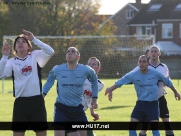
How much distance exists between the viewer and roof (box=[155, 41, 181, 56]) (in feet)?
236

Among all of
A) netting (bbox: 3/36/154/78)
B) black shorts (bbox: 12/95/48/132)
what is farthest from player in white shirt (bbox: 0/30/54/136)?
netting (bbox: 3/36/154/78)

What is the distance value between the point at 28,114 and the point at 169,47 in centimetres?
6614

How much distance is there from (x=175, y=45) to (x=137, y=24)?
6657mm

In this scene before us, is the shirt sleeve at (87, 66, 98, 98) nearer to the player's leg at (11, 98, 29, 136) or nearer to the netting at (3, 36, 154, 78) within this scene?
the player's leg at (11, 98, 29, 136)

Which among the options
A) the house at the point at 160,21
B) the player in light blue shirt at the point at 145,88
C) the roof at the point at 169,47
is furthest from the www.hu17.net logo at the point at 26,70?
the house at the point at 160,21

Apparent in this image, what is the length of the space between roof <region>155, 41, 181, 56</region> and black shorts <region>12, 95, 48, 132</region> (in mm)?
62172

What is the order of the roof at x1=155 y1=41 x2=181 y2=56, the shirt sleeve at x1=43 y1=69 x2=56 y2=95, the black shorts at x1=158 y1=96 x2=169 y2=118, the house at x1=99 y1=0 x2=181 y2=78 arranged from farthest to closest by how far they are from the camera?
the house at x1=99 y1=0 x2=181 y2=78 → the roof at x1=155 y1=41 x2=181 y2=56 → the black shorts at x1=158 y1=96 x2=169 y2=118 → the shirt sleeve at x1=43 y1=69 x2=56 y2=95

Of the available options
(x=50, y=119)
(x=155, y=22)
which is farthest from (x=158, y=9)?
(x=50, y=119)

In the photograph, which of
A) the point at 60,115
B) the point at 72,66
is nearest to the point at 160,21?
the point at 72,66

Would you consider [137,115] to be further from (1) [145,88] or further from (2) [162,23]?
(2) [162,23]

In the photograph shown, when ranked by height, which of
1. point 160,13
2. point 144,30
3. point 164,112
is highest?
point 160,13

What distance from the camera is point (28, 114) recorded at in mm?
9367

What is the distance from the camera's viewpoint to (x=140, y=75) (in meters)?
11.1

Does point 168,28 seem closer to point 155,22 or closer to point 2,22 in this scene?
point 155,22
